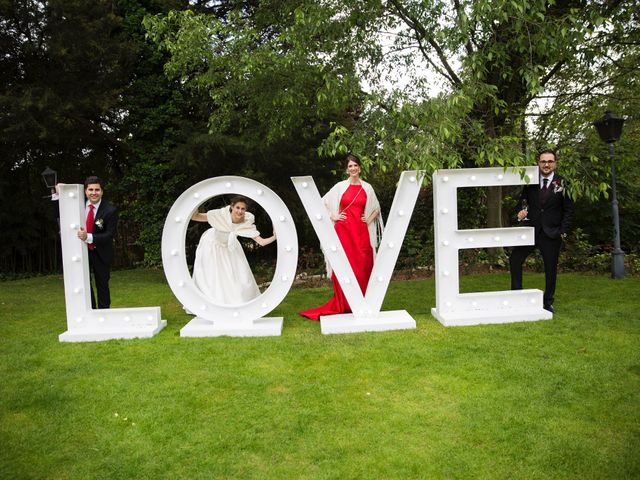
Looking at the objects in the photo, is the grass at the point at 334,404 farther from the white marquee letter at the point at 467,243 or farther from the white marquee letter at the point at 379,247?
the white marquee letter at the point at 379,247

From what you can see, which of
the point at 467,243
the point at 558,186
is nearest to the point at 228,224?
the point at 467,243

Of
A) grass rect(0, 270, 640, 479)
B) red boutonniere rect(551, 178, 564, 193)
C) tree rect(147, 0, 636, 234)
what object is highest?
tree rect(147, 0, 636, 234)

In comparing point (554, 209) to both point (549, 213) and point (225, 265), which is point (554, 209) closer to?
point (549, 213)

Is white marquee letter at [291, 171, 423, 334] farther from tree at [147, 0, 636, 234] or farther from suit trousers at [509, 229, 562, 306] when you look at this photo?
suit trousers at [509, 229, 562, 306]

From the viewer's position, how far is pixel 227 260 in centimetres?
653

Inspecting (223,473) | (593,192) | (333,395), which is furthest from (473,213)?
(223,473)

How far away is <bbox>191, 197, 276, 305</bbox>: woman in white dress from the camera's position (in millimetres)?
6438

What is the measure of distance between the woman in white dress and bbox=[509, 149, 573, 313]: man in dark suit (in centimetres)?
341

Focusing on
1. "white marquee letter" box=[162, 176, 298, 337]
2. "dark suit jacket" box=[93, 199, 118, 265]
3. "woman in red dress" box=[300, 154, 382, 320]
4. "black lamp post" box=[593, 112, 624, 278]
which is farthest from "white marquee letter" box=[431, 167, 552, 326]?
"dark suit jacket" box=[93, 199, 118, 265]

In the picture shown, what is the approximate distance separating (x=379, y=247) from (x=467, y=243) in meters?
1.03

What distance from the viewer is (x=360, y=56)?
331 inches

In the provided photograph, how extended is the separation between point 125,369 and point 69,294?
5.28ft

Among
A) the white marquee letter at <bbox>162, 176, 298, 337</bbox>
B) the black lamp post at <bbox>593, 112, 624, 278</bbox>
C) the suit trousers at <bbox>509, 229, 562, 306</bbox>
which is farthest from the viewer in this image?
the black lamp post at <bbox>593, 112, 624, 278</bbox>

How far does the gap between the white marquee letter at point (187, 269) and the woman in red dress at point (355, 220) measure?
747 mm
